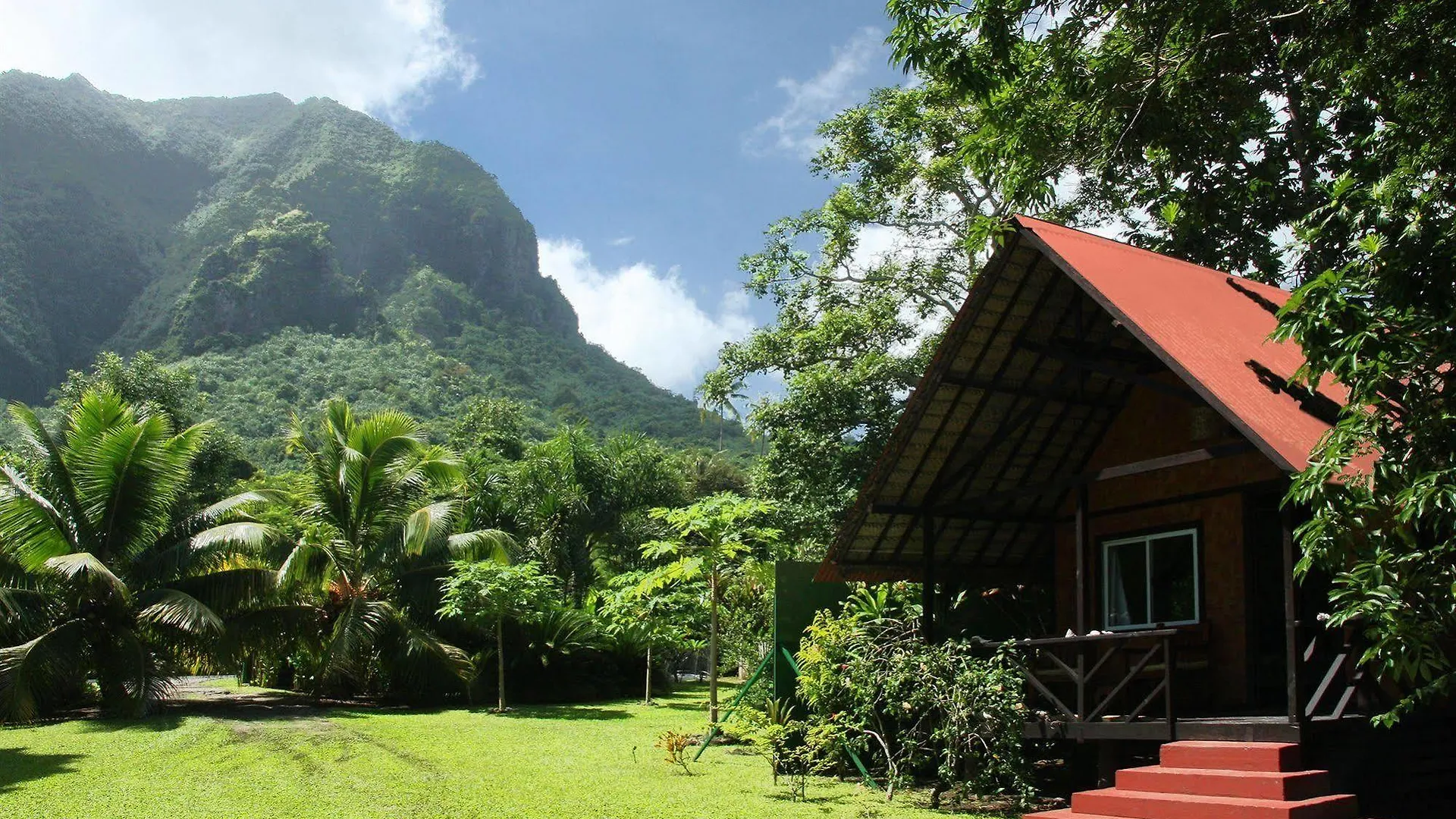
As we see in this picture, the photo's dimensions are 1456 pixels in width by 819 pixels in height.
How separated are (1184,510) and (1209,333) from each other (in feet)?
6.92

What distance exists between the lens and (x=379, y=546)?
721 inches

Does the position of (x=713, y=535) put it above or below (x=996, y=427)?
below

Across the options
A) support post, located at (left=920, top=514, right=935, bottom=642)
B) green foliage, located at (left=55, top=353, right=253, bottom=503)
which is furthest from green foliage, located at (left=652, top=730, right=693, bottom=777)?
green foliage, located at (left=55, top=353, right=253, bottom=503)

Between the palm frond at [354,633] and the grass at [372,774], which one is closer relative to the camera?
the grass at [372,774]

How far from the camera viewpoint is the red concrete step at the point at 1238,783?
7031 mm

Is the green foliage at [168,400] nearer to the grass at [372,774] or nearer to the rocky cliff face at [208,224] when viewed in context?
the grass at [372,774]

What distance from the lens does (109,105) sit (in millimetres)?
110625

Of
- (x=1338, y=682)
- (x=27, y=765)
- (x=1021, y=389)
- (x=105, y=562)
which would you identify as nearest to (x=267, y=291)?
(x=105, y=562)

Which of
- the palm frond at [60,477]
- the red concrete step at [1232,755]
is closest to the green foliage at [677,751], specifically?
the red concrete step at [1232,755]

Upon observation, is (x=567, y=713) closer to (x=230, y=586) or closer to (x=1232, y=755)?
(x=230, y=586)

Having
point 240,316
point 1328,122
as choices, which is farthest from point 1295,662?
point 240,316

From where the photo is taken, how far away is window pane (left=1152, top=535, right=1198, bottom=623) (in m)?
10.2

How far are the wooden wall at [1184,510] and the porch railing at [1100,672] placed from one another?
45 centimetres

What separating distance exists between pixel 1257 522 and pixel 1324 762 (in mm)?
2977
